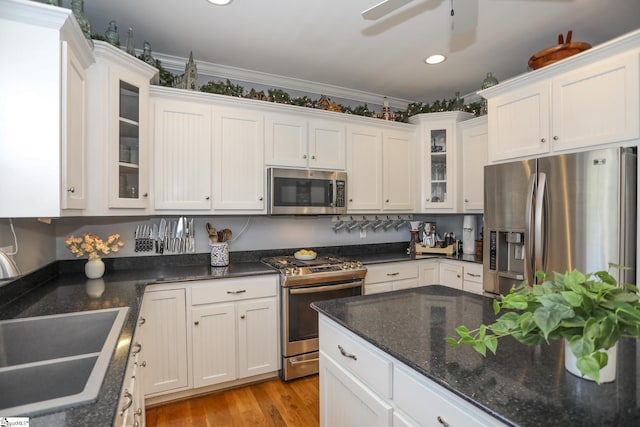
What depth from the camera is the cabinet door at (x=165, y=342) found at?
226 centimetres

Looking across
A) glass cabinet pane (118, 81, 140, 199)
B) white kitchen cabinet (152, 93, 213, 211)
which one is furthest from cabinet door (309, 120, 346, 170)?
glass cabinet pane (118, 81, 140, 199)

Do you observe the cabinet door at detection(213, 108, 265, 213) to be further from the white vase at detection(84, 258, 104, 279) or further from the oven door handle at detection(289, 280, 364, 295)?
the white vase at detection(84, 258, 104, 279)

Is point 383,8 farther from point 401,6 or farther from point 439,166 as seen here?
point 439,166

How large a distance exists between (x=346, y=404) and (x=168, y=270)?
5.98 feet

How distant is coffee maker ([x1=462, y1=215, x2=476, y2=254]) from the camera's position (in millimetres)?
3521

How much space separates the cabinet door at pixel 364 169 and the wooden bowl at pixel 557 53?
1.43 meters

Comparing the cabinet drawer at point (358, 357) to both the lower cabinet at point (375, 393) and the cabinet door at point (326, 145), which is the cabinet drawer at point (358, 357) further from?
the cabinet door at point (326, 145)

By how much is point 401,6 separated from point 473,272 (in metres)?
2.40

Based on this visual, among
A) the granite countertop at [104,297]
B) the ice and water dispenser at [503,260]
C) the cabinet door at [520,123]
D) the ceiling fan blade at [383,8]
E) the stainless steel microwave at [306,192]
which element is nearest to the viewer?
the granite countertop at [104,297]

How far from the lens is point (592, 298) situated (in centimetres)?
73

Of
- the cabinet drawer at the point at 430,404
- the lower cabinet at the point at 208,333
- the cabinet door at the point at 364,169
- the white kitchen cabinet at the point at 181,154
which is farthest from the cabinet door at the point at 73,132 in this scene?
the cabinet door at the point at 364,169

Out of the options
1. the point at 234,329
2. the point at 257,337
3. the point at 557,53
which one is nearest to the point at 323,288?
the point at 257,337

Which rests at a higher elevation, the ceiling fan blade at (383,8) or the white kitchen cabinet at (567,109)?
the ceiling fan blade at (383,8)

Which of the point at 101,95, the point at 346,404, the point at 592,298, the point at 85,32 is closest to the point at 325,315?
the point at 346,404
